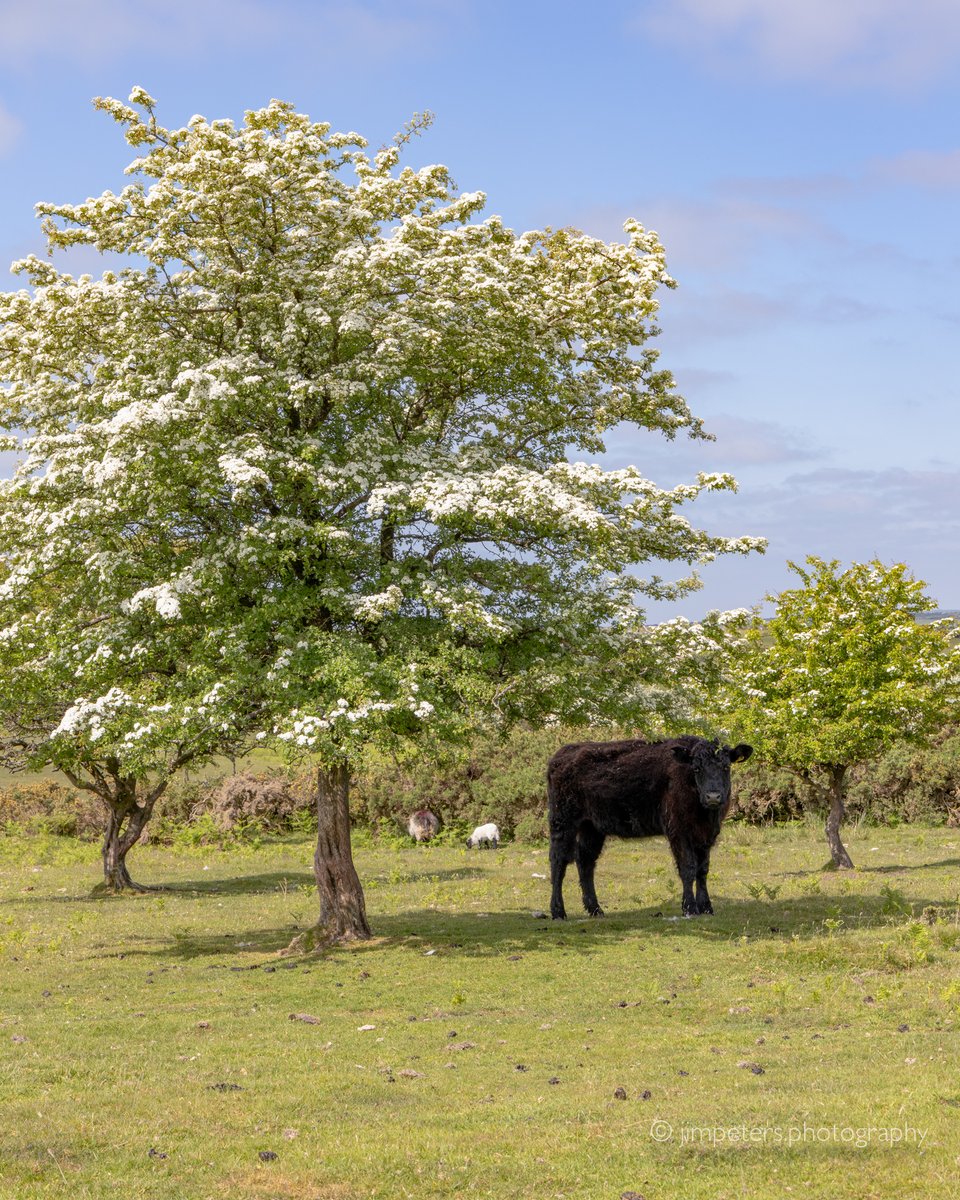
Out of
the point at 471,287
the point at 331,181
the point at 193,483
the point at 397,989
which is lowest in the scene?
the point at 397,989

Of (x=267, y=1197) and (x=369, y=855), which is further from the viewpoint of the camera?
(x=369, y=855)

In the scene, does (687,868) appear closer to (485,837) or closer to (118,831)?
(118,831)

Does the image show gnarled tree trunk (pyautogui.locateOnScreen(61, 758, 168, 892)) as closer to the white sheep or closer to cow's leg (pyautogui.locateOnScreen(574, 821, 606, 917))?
cow's leg (pyautogui.locateOnScreen(574, 821, 606, 917))

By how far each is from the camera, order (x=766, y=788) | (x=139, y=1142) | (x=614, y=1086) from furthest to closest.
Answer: (x=766, y=788) → (x=614, y=1086) → (x=139, y=1142)

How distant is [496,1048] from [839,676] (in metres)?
17.5

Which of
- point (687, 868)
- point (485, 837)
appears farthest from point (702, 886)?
point (485, 837)

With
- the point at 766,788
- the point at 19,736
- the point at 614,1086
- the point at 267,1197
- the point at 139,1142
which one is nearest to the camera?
the point at 267,1197

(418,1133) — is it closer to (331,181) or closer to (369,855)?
(331,181)

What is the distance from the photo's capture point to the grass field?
977 centimetres

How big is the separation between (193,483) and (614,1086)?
40.4 ft

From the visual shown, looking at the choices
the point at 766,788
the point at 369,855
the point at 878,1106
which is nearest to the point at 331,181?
the point at 878,1106

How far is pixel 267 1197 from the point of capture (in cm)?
930

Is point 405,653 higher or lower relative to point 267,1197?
higher

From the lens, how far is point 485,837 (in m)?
39.7
